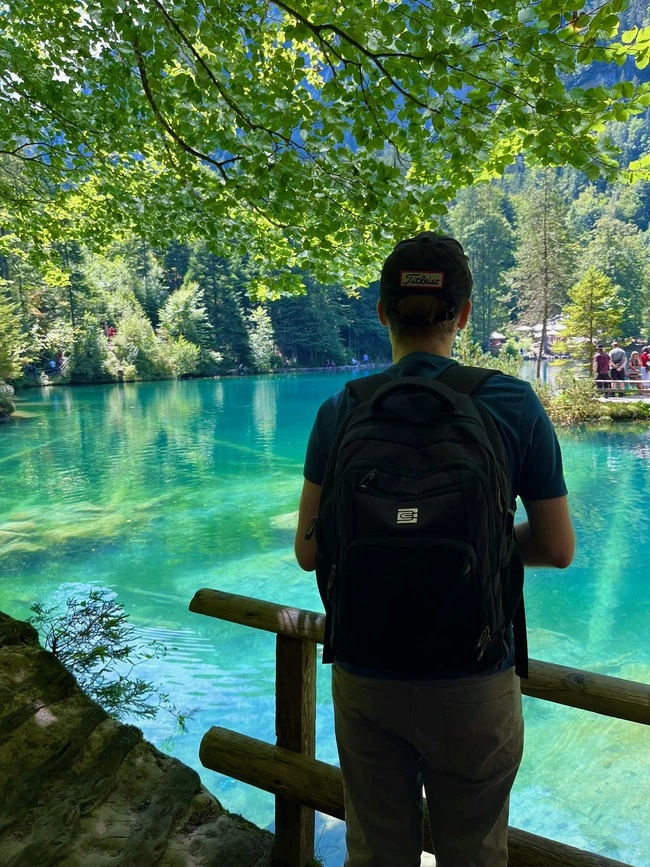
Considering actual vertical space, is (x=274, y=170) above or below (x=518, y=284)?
below

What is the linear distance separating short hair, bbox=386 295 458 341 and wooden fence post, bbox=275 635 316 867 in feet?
3.90

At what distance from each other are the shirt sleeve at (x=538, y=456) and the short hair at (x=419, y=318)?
0.74ft

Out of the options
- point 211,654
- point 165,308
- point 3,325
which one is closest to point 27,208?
point 211,654

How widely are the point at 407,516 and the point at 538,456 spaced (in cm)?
33

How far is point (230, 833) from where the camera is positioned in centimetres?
218

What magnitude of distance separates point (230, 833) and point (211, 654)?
468cm

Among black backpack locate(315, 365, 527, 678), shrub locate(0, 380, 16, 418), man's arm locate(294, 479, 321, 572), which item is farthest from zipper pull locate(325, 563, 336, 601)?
shrub locate(0, 380, 16, 418)

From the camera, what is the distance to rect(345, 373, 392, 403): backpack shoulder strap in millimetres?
1206

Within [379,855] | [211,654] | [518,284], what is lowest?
[211,654]

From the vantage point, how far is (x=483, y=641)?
1.07 m

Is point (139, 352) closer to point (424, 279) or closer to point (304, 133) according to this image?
point (304, 133)

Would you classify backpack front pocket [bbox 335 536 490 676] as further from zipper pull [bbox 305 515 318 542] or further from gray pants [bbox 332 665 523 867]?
zipper pull [bbox 305 515 318 542]

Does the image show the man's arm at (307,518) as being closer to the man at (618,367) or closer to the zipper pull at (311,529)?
the zipper pull at (311,529)

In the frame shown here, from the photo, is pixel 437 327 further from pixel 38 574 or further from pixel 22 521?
pixel 22 521
